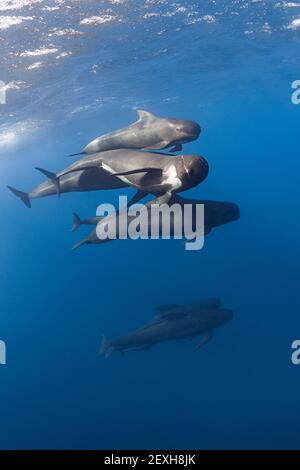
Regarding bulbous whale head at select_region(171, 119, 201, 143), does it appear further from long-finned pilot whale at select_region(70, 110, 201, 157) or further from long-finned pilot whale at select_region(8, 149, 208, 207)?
long-finned pilot whale at select_region(8, 149, 208, 207)

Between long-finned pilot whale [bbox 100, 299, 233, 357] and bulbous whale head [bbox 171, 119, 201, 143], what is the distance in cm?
851

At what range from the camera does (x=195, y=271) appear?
3378cm

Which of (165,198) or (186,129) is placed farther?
(186,129)

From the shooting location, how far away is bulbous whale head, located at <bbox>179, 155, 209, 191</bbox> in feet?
21.9

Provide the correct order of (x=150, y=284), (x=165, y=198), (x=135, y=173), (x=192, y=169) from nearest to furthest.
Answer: (x=192, y=169) → (x=165, y=198) → (x=135, y=173) → (x=150, y=284)

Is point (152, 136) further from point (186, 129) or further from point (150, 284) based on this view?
point (150, 284)

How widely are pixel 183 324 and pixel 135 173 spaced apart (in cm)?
991

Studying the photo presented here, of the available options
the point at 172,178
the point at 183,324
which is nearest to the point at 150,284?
the point at 183,324

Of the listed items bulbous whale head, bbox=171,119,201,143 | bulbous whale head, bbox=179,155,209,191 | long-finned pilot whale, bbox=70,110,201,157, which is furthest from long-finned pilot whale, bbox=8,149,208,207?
bulbous whale head, bbox=171,119,201,143

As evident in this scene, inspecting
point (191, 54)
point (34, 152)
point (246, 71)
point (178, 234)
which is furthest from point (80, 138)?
point (178, 234)

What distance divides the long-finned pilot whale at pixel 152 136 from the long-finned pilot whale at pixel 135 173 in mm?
555

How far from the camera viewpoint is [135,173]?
25.2 feet

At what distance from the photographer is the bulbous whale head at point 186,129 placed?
337 inches

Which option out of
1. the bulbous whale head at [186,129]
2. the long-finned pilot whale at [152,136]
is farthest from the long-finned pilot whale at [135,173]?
the bulbous whale head at [186,129]
